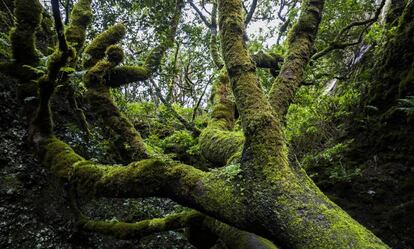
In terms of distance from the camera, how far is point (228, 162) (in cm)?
357

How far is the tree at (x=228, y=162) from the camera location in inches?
93.6

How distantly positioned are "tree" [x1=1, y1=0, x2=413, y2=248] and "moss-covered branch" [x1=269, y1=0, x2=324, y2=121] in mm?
12

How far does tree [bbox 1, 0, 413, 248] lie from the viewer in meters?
2.38

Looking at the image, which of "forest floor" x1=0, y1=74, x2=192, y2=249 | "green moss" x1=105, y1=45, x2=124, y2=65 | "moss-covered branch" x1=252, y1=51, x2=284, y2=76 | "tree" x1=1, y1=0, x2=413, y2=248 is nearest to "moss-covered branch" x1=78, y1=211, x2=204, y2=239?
"tree" x1=1, y1=0, x2=413, y2=248

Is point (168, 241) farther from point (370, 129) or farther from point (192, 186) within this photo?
point (370, 129)

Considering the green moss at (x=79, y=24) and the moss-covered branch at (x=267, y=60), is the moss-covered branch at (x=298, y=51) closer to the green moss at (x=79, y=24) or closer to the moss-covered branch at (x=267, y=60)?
the moss-covered branch at (x=267, y=60)

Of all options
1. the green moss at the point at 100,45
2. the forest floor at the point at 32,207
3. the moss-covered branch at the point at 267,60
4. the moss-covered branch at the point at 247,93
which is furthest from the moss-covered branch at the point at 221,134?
the forest floor at the point at 32,207

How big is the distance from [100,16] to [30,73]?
4.15m

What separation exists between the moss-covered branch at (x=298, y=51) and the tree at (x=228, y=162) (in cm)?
1

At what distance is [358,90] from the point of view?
23.5ft

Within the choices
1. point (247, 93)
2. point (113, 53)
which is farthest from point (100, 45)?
point (247, 93)

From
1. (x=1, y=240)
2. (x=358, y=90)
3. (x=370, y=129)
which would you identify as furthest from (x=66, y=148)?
(x=358, y=90)

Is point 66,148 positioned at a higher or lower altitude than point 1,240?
higher

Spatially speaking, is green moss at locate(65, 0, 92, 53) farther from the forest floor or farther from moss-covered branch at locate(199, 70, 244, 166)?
moss-covered branch at locate(199, 70, 244, 166)
